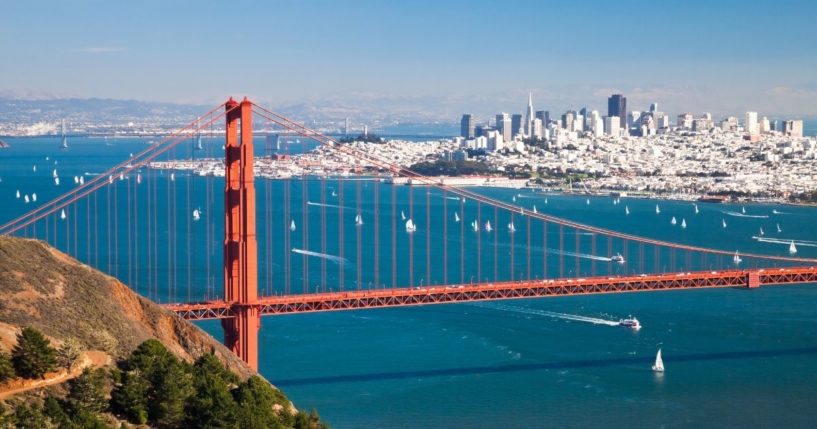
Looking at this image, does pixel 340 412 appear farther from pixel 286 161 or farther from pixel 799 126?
pixel 799 126

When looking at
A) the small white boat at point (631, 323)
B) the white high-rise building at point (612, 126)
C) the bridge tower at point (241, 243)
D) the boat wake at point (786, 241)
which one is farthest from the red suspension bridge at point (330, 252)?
the white high-rise building at point (612, 126)

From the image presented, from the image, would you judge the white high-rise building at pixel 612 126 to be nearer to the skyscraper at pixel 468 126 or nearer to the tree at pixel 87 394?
the skyscraper at pixel 468 126

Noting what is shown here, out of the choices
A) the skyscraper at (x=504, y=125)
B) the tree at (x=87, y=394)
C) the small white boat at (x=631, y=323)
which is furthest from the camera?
the skyscraper at (x=504, y=125)

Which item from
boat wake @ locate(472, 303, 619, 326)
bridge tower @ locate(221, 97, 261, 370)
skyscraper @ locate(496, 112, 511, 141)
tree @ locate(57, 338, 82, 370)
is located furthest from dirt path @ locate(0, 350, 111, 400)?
skyscraper @ locate(496, 112, 511, 141)

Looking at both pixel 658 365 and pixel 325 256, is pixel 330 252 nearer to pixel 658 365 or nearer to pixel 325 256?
pixel 325 256

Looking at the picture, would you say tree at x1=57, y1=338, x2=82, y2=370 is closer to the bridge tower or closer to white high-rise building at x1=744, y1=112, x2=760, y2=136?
the bridge tower
